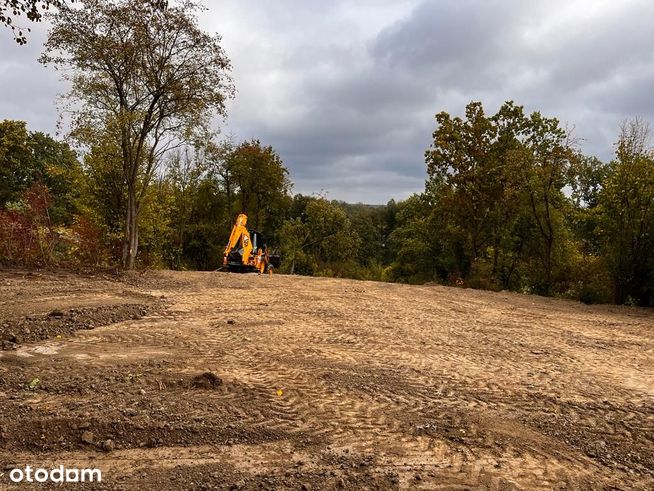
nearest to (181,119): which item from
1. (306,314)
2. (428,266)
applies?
(306,314)

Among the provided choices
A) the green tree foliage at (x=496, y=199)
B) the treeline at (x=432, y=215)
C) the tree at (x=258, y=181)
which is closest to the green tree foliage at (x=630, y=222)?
the treeline at (x=432, y=215)

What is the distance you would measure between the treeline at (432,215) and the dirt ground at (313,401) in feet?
20.4

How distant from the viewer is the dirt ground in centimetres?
335

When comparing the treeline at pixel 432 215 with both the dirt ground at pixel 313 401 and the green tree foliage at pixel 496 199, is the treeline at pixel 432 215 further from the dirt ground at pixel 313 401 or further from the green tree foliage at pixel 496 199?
the dirt ground at pixel 313 401

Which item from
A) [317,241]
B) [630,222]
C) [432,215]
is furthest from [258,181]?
[630,222]

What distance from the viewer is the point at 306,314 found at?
937cm

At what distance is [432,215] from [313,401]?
78.3 feet

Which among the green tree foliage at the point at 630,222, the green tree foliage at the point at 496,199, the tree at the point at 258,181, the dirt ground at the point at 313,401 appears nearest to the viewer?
the dirt ground at the point at 313,401

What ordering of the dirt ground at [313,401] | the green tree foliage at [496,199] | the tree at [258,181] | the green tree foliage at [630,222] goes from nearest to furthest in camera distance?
1. the dirt ground at [313,401]
2. the green tree foliage at [630,222]
3. the green tree foliage at [496,199]
4. the tree at [258,181]

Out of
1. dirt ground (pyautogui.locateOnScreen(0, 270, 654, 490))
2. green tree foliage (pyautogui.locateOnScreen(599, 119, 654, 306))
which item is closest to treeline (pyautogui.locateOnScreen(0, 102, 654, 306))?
green tree foliage (pyautogui.locateOnScreen(599, 119, 654, 306))

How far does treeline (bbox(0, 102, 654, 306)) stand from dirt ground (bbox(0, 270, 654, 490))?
6.22 meters

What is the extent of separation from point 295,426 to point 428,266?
2742 cm

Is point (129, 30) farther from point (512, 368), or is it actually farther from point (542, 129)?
point (542, 129)

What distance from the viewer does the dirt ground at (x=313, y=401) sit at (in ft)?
11.0
